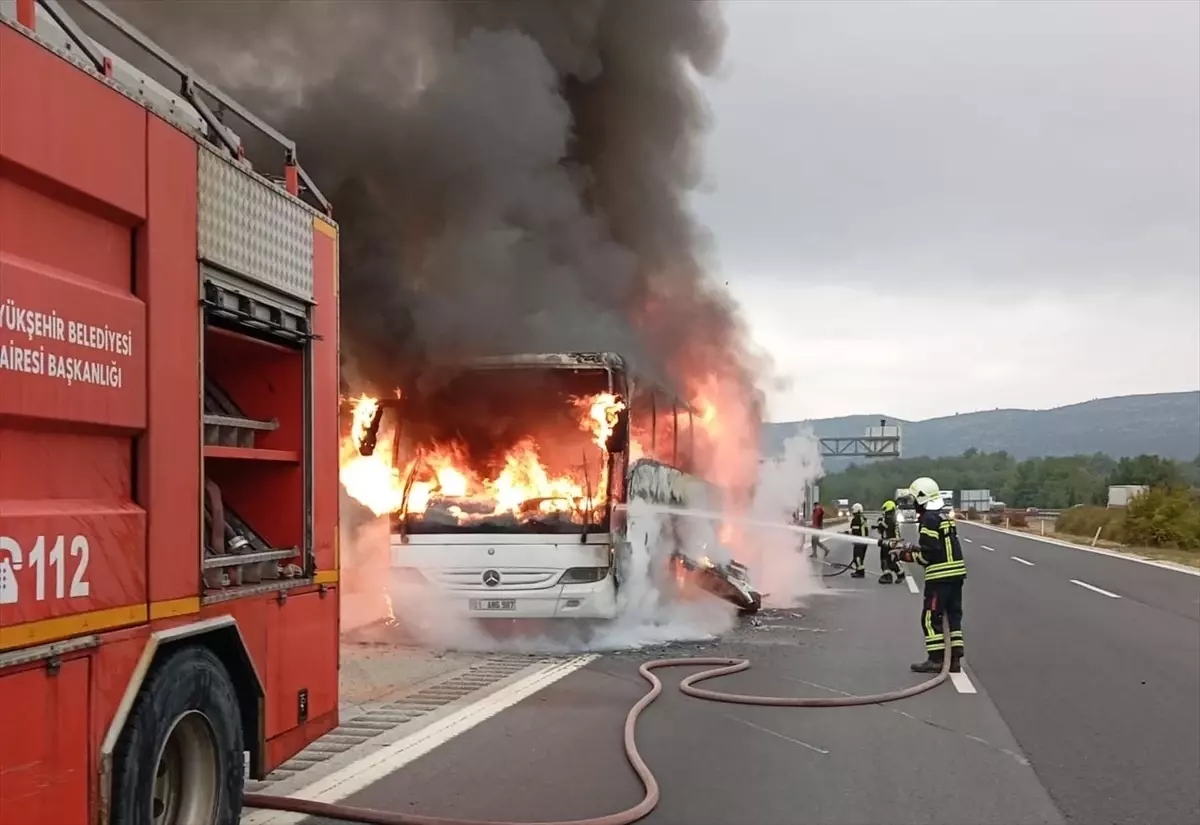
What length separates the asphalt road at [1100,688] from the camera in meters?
5.95

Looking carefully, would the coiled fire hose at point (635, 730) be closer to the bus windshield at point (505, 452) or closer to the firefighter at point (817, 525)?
the bus windshield at point (505, 452)

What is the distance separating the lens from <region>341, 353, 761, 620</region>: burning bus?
1046 cm

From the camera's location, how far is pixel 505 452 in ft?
36.0

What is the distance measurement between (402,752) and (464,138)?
825 cm

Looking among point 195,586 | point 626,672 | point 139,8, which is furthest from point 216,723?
point 139,8

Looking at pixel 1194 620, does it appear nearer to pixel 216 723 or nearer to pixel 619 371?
pixel 619 371

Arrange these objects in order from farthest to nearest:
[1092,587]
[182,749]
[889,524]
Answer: [889,524] < [1092,587] < [182,749]

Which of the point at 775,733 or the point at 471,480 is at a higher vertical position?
the point at 471,480

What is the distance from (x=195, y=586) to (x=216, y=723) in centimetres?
53

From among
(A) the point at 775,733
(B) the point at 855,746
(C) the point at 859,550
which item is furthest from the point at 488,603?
(C) the point at 859,550

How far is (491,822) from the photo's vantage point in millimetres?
5086

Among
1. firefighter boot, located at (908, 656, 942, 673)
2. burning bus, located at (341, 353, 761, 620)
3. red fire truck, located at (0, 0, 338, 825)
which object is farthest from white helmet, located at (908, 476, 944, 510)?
red fire truck, located at (0, 0, 338, 825)

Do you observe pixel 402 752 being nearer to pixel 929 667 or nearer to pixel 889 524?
pixel 929 667

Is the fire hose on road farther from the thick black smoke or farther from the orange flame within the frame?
the thick black smoke
